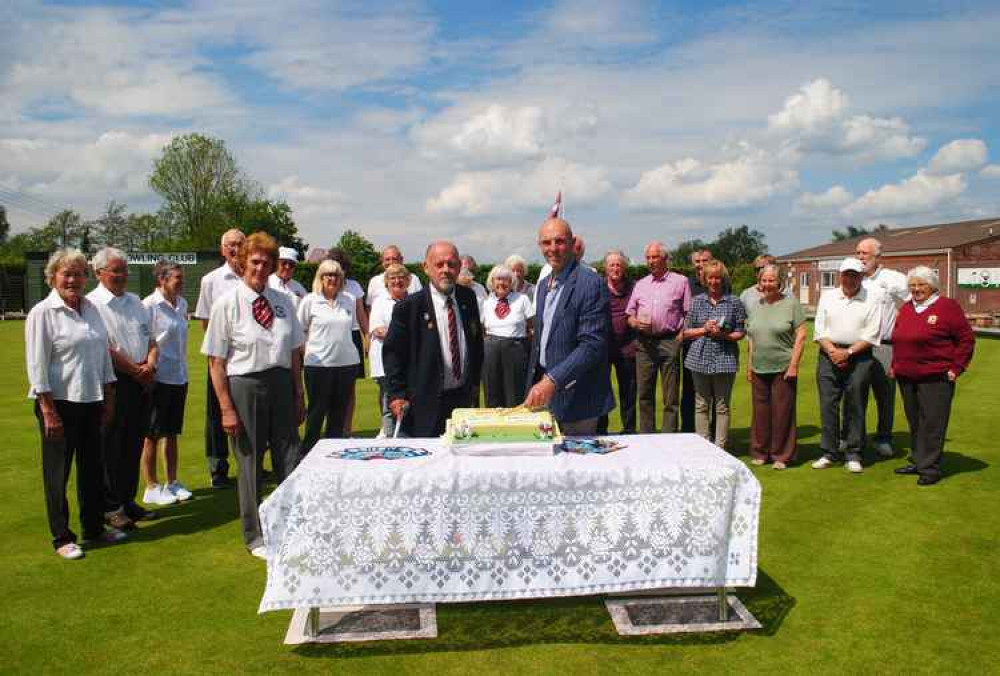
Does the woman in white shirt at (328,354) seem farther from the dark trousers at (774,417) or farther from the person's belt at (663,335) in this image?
the dark trousers at (774,417)

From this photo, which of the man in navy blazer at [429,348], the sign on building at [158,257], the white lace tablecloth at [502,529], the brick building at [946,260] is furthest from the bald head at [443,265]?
the sign on building at [158,257]

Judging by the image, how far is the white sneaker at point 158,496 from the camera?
633 centimetres

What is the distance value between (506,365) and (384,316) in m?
1.30

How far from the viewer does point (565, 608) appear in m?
4.18

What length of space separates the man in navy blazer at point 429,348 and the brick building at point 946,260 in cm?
2914

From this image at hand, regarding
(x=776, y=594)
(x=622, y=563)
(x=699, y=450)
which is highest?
(x=699, y=450)

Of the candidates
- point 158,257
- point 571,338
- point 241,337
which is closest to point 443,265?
point 571,338

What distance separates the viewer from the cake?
3857mm

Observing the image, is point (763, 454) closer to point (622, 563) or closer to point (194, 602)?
point (622, 563)

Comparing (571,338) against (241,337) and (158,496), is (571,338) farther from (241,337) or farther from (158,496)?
(158,496)

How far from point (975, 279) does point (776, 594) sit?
115 feet

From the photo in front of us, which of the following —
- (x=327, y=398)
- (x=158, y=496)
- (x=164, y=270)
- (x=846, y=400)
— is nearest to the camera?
(x=164, y=270)

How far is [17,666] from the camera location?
3.64 metres

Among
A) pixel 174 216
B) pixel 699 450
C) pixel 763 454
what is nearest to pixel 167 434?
pixel 699 450
